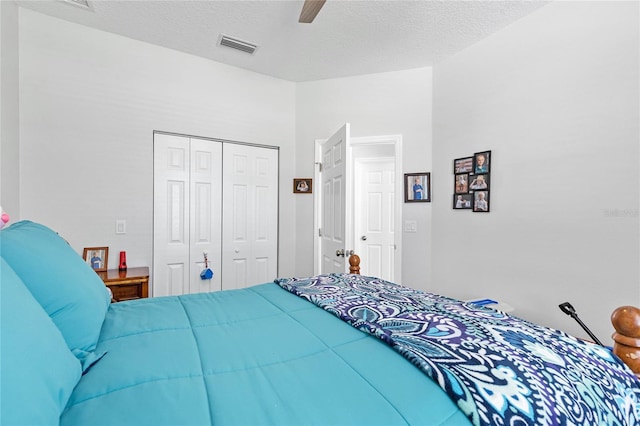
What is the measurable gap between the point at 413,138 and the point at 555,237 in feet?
5.31

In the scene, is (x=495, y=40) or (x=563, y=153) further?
(x=495, y=40)

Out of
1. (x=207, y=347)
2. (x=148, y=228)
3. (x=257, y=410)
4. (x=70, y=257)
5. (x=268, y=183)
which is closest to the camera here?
(x=257, y=410)

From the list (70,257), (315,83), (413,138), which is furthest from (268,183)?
(70,257)

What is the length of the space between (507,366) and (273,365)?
58cm

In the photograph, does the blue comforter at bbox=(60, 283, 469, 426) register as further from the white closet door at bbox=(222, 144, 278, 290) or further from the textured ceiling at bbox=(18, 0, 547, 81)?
the textured ceiling at bbox=(18, 0, 547, 81)

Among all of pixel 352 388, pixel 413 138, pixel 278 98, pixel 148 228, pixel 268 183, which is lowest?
pixel 352 388

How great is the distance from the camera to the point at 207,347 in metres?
0.86

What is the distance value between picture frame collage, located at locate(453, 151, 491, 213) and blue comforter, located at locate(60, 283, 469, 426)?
7.15 feet

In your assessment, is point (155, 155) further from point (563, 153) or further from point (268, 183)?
point (563, 153)

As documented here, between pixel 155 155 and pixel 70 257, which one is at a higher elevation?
pixel 155 155

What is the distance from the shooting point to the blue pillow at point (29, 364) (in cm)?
44

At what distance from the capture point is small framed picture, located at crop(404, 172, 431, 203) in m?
3.18

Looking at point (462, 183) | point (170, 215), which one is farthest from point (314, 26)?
point (170, 215)

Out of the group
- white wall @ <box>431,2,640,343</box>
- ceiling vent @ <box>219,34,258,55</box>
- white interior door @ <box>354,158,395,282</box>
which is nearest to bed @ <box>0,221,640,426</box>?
white wall @ <box>431,2,640,343</box>
